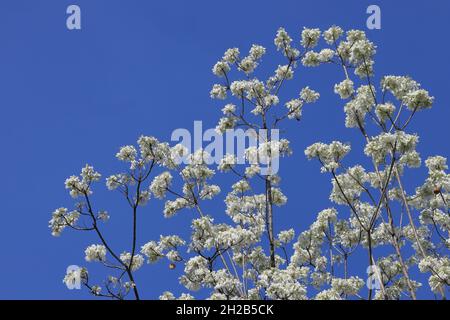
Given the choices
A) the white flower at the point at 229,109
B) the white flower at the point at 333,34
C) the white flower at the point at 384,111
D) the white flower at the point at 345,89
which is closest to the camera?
the white flower at the point at 384,111

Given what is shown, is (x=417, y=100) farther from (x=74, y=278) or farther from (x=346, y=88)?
(x=74, y=278)

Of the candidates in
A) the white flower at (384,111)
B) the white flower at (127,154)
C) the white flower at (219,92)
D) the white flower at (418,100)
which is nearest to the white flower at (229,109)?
the white flower at (219,92)

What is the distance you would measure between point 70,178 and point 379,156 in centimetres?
717

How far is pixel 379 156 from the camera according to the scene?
15.1 metres

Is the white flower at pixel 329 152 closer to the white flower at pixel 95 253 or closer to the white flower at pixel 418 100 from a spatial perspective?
the white flower at pixel 418 100

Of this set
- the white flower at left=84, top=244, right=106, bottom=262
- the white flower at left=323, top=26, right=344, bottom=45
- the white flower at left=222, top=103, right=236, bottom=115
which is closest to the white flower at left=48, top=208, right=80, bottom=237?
the white flower at left=84, top=244, right=106, bottom=262

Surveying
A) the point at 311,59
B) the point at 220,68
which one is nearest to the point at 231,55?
the point at 220,68

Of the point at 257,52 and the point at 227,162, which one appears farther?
the point at 257,52

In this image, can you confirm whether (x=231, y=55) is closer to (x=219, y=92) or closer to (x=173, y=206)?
(x=219, y=92)

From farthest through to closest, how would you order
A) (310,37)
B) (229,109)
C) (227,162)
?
(310,37)
(229,109)
(227,162)

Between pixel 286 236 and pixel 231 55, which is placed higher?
pixel 231 55

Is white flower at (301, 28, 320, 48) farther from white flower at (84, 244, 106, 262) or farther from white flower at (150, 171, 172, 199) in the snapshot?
white flower at (84, 244, 106, 262)
